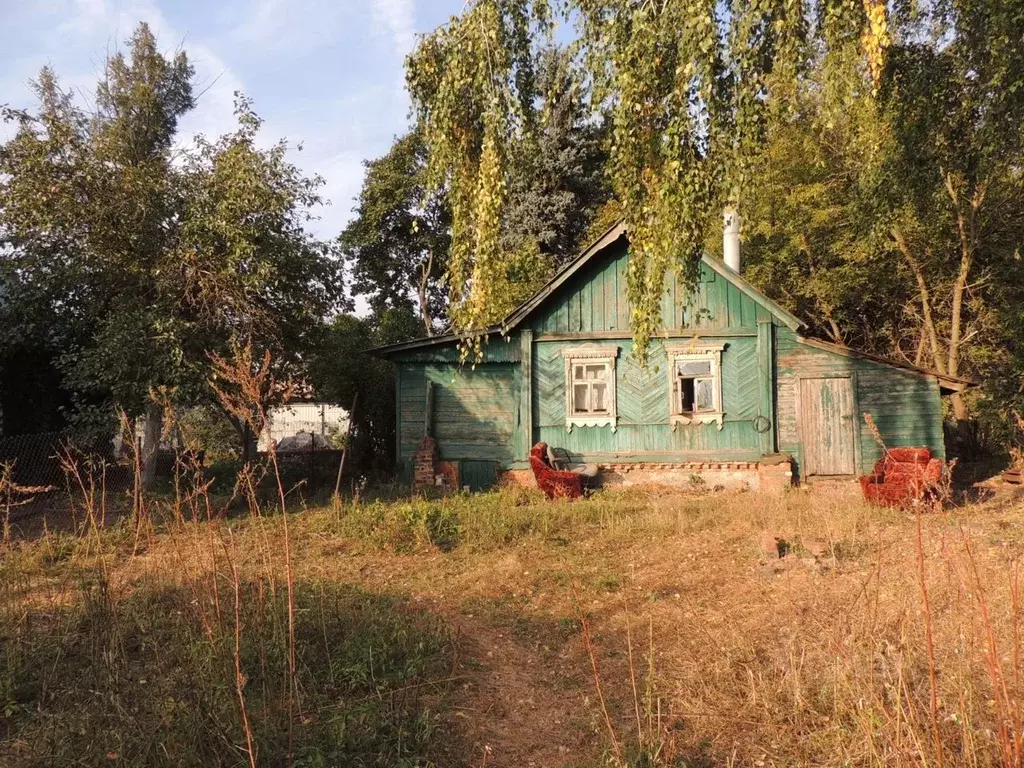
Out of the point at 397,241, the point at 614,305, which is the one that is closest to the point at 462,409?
the point at 614,305

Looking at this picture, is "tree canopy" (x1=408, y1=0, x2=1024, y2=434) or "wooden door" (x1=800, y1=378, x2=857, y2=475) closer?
"tree canopy" (x1=408, y1=0, x2=1024, y2=434)

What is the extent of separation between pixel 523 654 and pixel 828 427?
1037cm

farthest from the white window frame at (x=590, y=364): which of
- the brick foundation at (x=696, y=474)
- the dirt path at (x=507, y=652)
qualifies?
the dirt path at (x=507, y=652)

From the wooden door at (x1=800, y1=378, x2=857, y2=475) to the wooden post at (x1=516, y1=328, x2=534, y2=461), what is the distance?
5.28 m

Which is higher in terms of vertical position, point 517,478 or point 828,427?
point 828,427

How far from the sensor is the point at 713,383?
13.8 meters

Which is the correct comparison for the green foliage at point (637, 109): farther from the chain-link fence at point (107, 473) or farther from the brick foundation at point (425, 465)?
the brick foundation at point (425, 465)

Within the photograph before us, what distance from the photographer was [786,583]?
654 cm

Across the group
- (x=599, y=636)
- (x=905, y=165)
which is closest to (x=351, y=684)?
(x=599, y=636)

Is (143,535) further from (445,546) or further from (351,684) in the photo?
(351,684)

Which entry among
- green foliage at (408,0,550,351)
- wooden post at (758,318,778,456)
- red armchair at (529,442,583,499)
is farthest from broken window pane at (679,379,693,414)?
green foliage at (408,0,550,351)

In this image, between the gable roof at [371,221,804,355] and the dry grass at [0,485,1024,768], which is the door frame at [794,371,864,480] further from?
the dry grass at [0,485,1024,768]

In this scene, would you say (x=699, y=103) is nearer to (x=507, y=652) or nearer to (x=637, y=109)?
(x=637, y=109)

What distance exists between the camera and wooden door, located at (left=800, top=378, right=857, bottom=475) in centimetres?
1355
